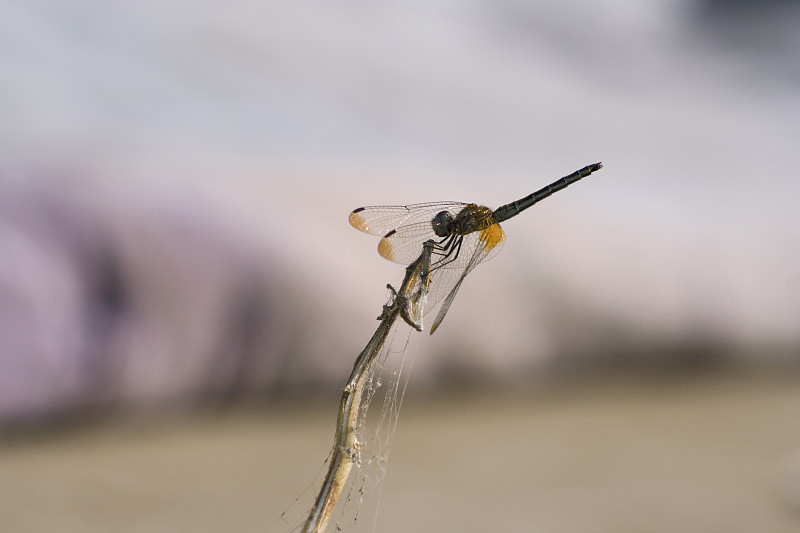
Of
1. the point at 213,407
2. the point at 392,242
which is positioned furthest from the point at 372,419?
the point at 392,242

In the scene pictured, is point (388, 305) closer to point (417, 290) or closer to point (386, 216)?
point (417, 290)

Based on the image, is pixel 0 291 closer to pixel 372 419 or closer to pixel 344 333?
pixel 344 333

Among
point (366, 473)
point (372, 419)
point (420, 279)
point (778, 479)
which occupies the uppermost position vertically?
point (420, 279)

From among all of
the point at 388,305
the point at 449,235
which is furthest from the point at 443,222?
the point at 388,305

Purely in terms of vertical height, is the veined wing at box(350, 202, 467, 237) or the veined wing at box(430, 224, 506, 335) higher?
the veined wing at box(350, 202, 467, 237)

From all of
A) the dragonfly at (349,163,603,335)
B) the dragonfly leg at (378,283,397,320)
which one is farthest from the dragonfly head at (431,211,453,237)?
the dragonfly leg at (378,283,397,320)

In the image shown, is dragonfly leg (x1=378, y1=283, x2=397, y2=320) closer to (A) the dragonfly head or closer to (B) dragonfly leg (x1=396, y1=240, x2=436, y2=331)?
(B) dragonfly leg (x1=396, y1=240, x2=436, y2=331)

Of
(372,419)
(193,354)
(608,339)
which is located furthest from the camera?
(608,339)
